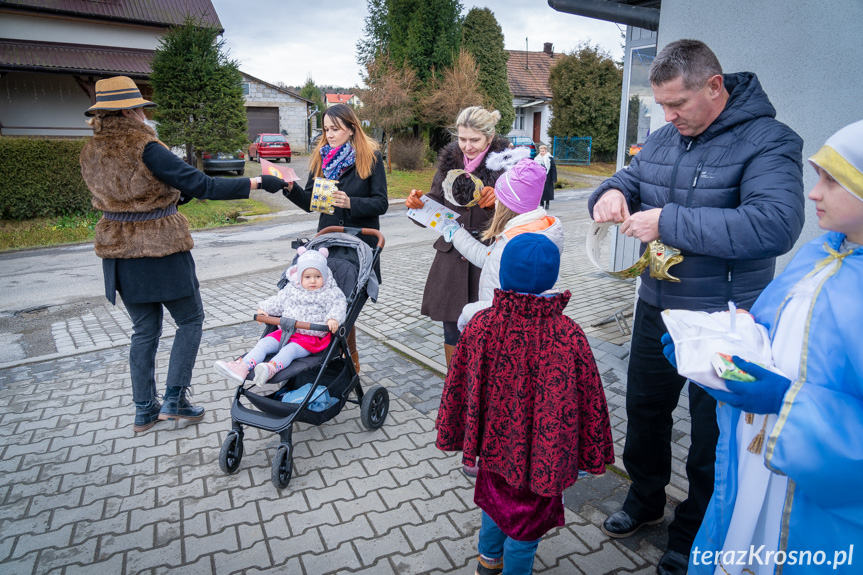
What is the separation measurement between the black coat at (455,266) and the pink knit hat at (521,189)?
76 cm

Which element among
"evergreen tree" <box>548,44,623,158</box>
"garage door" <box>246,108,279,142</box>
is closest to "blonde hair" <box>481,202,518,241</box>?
"evergreen tree" <box>548,44,623,158</box>

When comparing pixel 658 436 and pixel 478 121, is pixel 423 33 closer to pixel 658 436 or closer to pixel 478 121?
pixel 478 121

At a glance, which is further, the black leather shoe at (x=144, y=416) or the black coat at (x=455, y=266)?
the black leather shoe at (x=144, y=416)

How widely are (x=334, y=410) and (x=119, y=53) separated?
75.2 ft

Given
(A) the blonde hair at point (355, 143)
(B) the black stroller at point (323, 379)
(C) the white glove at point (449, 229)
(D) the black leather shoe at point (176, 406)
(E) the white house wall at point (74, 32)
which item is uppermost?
(E) the white house wall at point (74, 32)

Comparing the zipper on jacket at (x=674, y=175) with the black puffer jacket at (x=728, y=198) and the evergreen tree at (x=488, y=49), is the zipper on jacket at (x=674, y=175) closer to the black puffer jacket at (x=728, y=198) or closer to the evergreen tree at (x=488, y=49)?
the black puffer jacket at (x=728, y=198)

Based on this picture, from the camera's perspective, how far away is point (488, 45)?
2939cm

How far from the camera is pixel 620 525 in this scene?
2.80m

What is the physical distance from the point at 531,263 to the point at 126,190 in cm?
277

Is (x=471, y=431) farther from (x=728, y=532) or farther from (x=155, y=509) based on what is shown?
(x=155, y=509)

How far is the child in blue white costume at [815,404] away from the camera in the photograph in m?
1.41

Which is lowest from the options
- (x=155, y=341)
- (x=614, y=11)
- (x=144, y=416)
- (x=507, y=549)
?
(x=144, y=416)

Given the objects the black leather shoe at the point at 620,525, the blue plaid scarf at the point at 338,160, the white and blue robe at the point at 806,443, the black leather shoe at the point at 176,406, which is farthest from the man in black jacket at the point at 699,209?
the black leather shoe at the point at 176,406

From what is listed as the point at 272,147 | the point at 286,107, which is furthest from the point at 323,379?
the point at 286,107
